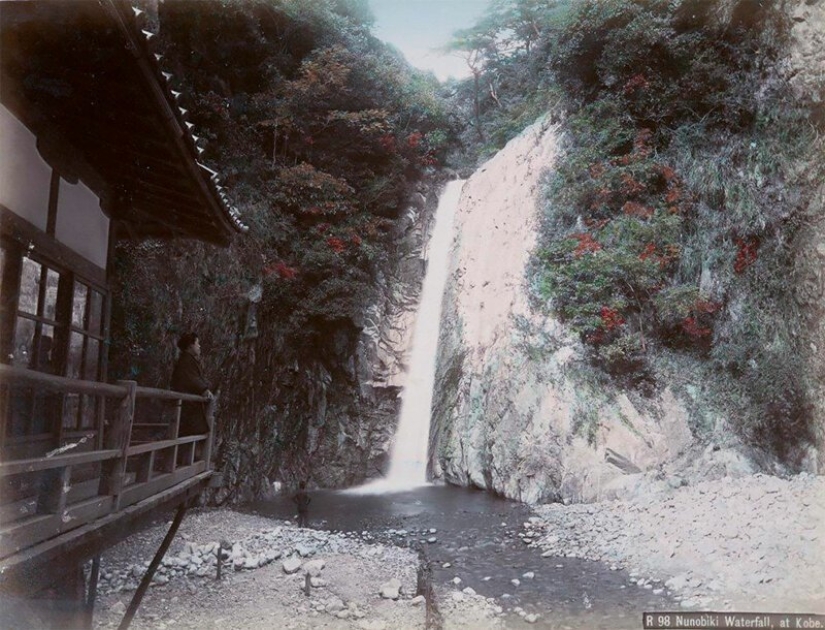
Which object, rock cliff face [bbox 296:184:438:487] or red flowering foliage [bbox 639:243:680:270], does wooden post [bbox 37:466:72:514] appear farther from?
rock cliff face [bbox 296:184:438:487]

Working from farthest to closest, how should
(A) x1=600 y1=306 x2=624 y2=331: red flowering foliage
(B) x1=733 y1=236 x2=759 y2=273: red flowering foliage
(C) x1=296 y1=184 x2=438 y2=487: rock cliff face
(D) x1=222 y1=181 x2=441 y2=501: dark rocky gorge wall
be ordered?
(C) x1=296 y1=184 x2=438 y2=487: rock cliff face < (D) x1=222 y1=181 x2=441 y2=501: dark rocky gorge wall < (A) x1=600 y1=306 x2=624 y2=331: red flowering foliage < (B) x1=733 y1=236 x2=759 y2=273: red flowering foliage

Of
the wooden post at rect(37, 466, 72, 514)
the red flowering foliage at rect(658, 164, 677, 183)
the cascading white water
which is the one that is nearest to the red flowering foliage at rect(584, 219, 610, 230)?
the red flowering foliage at rect(658, 164, 677, 183)

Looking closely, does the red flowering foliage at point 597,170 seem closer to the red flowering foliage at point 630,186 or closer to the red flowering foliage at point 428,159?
the red flowering foliage at point 630,186

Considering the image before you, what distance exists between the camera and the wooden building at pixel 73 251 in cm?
246

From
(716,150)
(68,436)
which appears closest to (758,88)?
(716,150)

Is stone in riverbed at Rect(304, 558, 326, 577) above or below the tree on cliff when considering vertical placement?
below

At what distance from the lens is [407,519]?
30.0 ft

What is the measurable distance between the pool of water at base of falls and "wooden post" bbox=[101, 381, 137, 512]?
407cm

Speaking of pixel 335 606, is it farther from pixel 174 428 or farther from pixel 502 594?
pixel 174 428

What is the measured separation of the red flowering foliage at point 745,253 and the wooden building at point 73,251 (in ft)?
28.2

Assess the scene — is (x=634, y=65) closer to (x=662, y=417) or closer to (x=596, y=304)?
(x=596, y=304)

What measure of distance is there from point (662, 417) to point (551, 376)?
198 cm

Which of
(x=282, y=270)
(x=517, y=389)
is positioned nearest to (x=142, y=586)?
(x=517, y=389)

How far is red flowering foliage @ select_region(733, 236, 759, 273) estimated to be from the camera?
936cm
